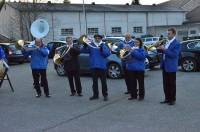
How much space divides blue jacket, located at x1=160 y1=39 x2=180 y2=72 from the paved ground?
35.1 inches

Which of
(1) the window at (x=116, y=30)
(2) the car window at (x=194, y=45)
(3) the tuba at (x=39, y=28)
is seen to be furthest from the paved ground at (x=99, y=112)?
(1) the window at (x=116, y=30)

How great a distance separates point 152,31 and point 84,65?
155ft

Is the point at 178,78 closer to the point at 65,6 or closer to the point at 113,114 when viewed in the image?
the point at 113,114

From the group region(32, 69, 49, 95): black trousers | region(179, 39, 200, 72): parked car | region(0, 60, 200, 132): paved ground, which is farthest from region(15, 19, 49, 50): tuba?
region(179, 39, 200, 72): parked car

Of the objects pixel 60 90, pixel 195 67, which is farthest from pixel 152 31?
pixel 60 90

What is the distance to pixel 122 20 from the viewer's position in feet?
206

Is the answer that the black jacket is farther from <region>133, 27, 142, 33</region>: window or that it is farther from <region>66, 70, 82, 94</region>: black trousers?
<region>133, 27, 142, 33</region>: window

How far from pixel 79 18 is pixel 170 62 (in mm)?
47595

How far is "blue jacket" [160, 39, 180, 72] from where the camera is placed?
10.8 metres

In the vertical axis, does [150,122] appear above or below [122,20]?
below

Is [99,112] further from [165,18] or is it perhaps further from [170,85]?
[165,18]

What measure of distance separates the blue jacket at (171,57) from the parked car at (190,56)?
9.16 meters

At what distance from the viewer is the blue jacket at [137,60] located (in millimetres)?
11883

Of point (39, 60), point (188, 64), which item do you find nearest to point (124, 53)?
point (39, 60)
